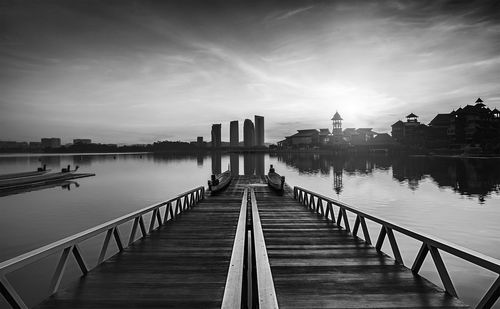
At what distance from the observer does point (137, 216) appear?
857cm

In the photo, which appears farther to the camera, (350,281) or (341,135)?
(341,135)

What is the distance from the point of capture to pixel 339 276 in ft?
19.9

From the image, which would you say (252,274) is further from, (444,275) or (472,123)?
(472,123)

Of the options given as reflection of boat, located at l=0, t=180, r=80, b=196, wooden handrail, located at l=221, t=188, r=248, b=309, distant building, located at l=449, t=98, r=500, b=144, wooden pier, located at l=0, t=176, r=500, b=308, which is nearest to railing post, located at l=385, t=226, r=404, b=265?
wooden pier, located at l=0, t=176, r=500, b=308

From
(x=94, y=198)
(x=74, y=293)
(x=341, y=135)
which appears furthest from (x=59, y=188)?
(x=341, y=135)

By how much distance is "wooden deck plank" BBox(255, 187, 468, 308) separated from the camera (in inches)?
195

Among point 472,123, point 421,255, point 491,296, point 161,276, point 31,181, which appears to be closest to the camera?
point 491,296

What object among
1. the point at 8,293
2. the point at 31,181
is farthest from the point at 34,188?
the point at 8,293

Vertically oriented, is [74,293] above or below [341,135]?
below

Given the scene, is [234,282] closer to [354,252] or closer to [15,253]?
[354,252]

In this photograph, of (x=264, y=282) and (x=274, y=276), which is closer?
(x=264, y=282)

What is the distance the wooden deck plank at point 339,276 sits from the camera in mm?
4941

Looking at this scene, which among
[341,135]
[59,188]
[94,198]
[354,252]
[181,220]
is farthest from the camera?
[341,135]

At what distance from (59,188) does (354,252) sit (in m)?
39.9
